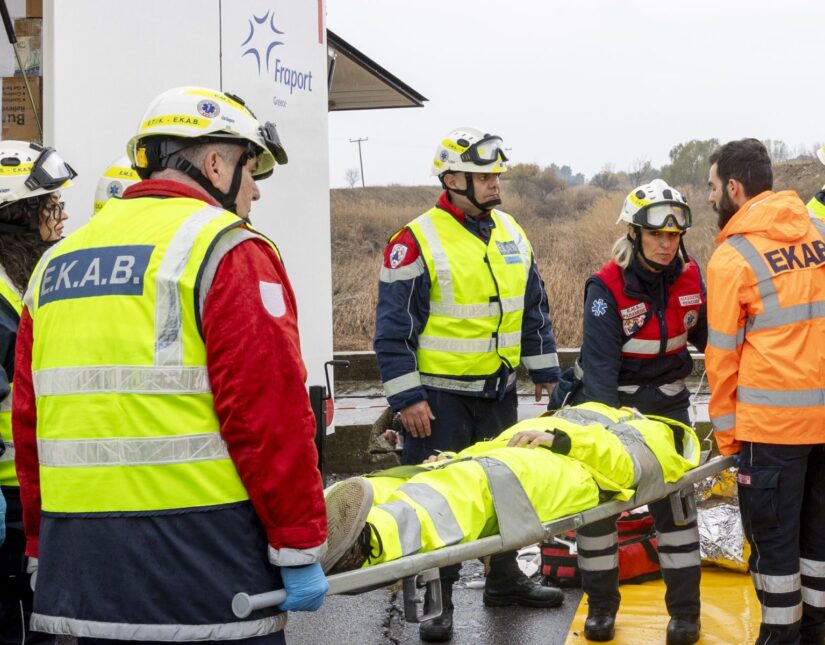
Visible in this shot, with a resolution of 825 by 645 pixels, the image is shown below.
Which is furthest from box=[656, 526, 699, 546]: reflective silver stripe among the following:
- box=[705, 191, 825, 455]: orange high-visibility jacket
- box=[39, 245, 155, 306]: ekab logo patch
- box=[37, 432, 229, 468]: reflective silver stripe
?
box=[39, 245, 155, 306]: ekab logo patch

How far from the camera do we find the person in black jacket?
15.4ft

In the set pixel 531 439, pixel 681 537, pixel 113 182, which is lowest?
pixel 681 537

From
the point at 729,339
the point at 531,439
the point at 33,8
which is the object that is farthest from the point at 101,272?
the point at 729,339

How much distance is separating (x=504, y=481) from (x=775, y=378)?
1264mm

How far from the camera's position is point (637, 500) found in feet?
13.4

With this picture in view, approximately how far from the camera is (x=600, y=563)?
480cm

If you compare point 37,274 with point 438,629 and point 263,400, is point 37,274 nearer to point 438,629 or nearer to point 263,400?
point 263,400

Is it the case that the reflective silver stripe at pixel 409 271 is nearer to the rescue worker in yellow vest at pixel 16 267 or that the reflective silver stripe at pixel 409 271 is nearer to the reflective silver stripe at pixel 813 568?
the rescue worker in yellow vest at pixel 16 267

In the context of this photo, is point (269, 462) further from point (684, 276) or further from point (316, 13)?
point (316, 13)

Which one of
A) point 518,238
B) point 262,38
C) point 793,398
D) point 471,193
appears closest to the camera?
point 793,398

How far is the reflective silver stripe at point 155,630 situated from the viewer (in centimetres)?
238

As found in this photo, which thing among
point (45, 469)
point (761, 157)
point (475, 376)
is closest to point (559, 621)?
point (475, 376)

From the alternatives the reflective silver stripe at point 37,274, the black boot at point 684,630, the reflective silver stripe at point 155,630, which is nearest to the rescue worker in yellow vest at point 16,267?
the reflective silver stripe at point 37,274

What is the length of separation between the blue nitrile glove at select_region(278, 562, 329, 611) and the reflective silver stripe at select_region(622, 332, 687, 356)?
2748 mm
